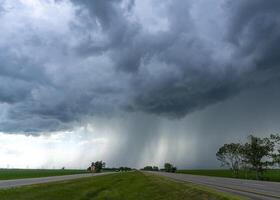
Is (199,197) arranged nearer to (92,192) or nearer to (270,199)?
(270,199)

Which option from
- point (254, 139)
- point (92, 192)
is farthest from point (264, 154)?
point (92, 192)

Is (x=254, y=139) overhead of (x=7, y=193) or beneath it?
overhead

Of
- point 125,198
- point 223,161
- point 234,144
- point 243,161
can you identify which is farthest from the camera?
point 223,161

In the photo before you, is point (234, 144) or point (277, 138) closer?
point (277, 138)

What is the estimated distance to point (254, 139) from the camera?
126 m

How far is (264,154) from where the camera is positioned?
122m

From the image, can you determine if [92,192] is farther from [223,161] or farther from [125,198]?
[223,161]

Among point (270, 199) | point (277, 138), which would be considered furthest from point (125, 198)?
point (277, 138)

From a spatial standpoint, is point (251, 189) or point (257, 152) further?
point (257, 152)

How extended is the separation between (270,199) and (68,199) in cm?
1981

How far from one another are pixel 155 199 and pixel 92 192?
15350mm

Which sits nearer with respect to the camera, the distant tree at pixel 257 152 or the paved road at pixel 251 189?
the paved road at pixel 251 189

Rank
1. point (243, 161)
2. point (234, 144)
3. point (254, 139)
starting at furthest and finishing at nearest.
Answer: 1. point (234, 144)
2. point (243, 161)
3. point (254, 139)

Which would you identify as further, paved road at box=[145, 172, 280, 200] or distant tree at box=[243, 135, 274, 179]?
distant tree at box=[243, 135, 274, 179]
